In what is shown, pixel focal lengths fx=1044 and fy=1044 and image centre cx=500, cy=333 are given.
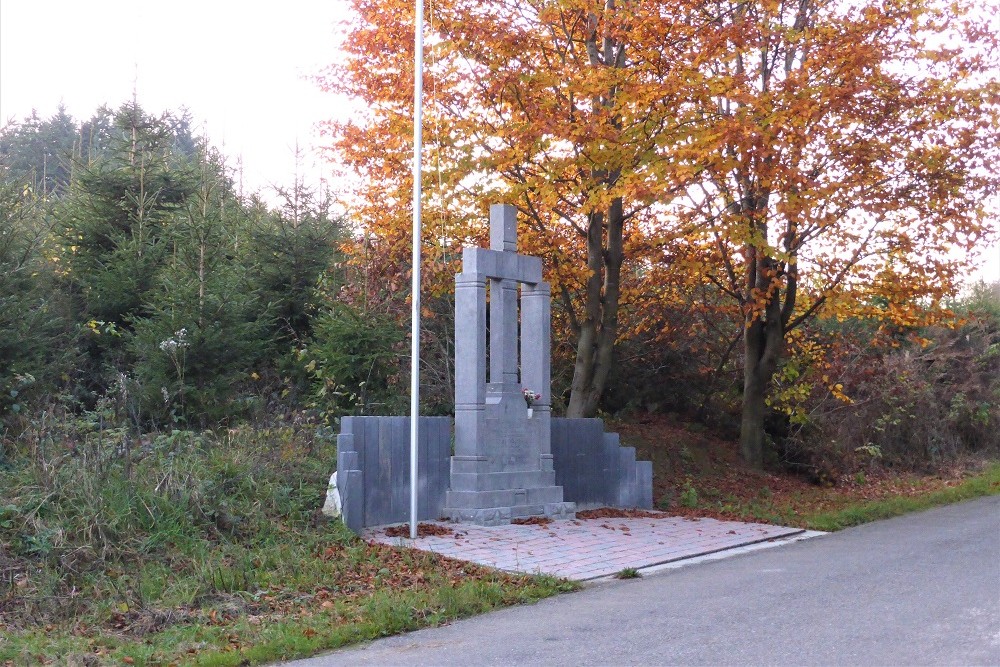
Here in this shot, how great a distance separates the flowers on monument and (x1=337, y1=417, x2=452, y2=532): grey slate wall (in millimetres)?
1384

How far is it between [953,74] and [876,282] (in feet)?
11.3

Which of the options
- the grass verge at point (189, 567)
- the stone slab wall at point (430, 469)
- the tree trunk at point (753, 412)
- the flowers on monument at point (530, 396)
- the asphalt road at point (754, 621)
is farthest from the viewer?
the tree trunk at point (753, 412)

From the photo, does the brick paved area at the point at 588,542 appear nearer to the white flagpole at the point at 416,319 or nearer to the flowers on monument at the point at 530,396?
the white flagpole at the point at 416,319

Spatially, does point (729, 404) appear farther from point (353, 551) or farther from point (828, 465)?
point (353, 551)

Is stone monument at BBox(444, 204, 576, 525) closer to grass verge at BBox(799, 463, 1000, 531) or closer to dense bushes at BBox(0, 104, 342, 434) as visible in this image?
grass verge at BBox(799, 463, 1000, 531)

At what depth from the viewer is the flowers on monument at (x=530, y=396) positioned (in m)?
14.2

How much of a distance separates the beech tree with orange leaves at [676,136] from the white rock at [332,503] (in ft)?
18.1

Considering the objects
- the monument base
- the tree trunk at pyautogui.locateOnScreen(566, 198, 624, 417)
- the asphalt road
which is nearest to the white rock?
the monument base

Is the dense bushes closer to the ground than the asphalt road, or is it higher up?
higher up

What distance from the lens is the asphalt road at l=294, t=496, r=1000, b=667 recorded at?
6.62m

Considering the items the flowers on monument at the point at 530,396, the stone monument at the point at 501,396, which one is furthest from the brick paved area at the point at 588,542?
the flowers on monument at the point at 530,396

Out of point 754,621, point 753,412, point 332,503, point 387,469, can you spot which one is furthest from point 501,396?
point 753,412

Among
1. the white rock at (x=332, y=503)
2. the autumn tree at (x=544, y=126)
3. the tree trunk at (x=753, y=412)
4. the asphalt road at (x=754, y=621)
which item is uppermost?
the autumn tree at (x=544, y=126)

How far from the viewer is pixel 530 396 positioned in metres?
14.2
